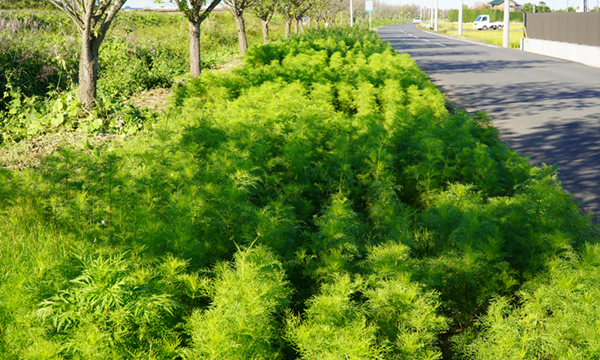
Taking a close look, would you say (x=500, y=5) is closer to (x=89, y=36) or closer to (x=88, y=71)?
(x=89, y=36)

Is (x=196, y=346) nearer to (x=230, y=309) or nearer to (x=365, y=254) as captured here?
(x=230, y=309)

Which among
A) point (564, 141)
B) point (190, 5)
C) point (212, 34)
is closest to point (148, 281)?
point (564, 141)

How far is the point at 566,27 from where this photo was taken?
24438mm

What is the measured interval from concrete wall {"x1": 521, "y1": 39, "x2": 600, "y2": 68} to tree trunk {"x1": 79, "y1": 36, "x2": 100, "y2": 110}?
20244mm

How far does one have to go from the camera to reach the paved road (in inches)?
281

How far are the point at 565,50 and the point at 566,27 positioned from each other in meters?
1.57

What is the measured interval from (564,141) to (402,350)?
23.4 ft

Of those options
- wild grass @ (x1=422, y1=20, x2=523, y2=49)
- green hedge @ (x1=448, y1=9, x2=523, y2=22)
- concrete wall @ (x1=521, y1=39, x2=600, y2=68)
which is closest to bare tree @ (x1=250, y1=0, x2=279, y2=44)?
concrete wall @ (x1=521, y1=39, x2=600, y2=68)

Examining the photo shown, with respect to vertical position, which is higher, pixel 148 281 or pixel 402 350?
pixel 148 281

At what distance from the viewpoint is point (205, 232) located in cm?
355

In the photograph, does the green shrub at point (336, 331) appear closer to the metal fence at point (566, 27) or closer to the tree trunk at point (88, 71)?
the tree trunk at point (88, 71)

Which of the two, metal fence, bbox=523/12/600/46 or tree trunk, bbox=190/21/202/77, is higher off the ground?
metal fence, bbox=523/12/600/46

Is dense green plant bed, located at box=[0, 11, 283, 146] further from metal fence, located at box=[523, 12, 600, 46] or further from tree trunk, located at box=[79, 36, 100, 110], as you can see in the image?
metal fence, located at box=[523, 12, 600, 46]

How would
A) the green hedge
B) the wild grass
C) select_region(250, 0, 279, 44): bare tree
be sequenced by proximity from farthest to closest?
the green hedge, the wild grass, select_region(250, 0, 279, 44): bare tree
